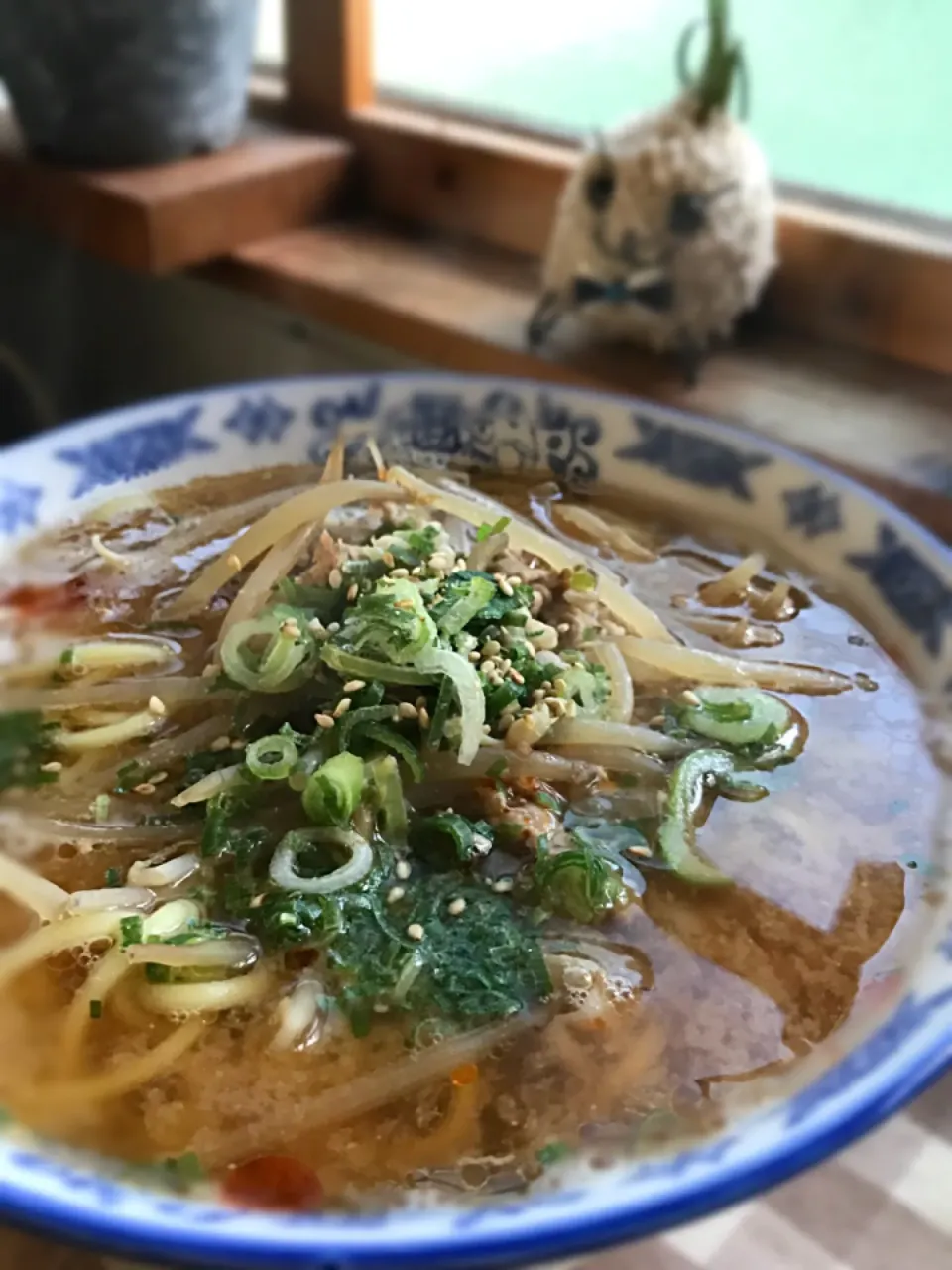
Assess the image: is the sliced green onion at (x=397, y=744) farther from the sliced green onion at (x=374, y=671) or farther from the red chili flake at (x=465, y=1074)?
the red chili flake at (x=465, y=1074)

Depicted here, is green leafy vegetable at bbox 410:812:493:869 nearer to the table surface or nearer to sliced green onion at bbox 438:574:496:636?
sliced green onion at bbox 438:574:496:636

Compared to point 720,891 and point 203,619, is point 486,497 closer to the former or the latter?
point 203,619

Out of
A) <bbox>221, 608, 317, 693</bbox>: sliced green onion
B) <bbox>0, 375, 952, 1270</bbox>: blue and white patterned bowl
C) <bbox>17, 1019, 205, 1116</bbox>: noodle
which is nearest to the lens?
<bbox>0, 375, 952, 1270</bbox>: blue and white patterned bowl

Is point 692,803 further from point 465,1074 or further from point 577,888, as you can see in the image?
point 465,1074

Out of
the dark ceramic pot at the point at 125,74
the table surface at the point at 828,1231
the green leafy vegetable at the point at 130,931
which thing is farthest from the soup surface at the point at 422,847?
the dark ceramic pot at the point at 125,74

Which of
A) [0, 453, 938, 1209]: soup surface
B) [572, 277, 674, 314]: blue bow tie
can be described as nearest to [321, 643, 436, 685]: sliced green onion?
[0, 453, 938, 1209]: soup surface

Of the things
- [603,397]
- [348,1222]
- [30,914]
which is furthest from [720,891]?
[603,397]
